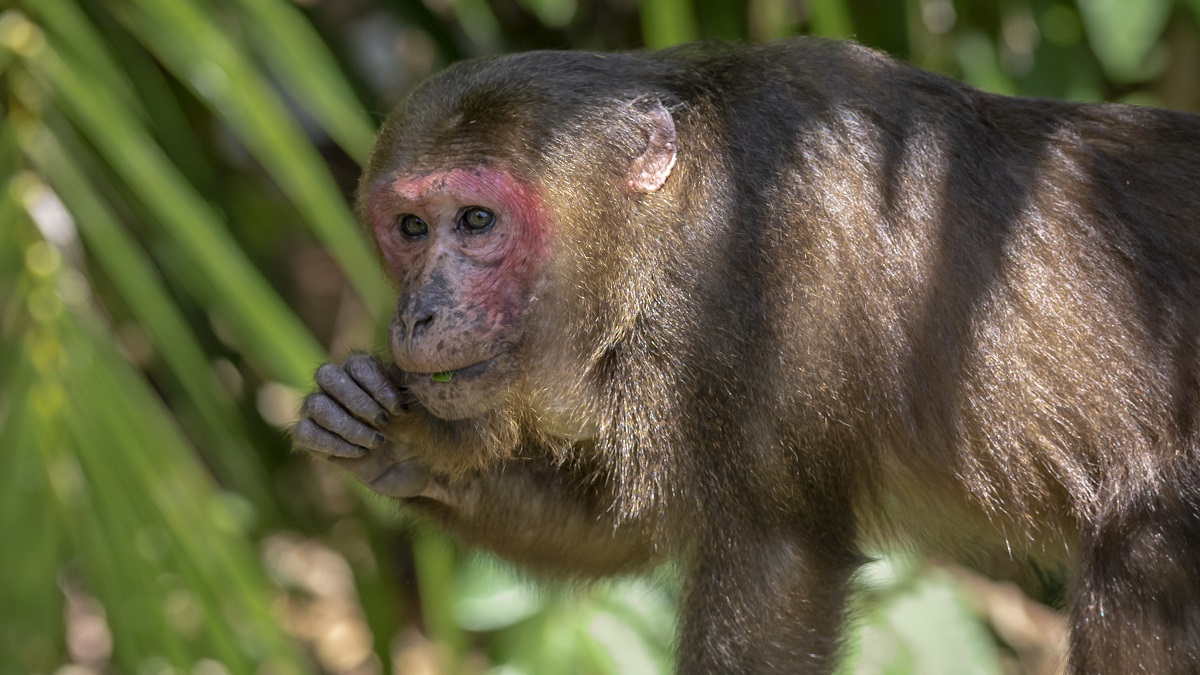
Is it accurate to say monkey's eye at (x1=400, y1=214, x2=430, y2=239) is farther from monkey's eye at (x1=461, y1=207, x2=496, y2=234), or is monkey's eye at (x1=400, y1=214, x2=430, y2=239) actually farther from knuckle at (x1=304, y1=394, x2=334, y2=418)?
knuckle at (x1=304, y1=394, x2=334, y2=418)

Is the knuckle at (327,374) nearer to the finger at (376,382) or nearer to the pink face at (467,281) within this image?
the finger at (376,382)

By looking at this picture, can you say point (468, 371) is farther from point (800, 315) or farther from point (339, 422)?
point (800, 315)

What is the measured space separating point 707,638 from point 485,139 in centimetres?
118

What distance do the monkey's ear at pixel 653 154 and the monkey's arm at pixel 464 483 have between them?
0.69 m

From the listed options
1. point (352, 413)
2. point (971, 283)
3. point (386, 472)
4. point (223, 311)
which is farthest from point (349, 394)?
point (971, 283)

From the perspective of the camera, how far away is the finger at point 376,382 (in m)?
3.19

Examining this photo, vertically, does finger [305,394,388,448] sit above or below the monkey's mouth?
below

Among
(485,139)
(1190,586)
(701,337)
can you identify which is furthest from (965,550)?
(485,139)

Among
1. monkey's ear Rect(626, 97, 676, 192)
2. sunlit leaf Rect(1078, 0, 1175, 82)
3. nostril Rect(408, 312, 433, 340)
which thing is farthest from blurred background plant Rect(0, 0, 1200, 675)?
monkey's ear Rect(626, 97, 676, 192)

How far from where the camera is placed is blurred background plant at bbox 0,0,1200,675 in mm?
3514

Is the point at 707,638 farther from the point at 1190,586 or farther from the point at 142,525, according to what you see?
the point at 142,525

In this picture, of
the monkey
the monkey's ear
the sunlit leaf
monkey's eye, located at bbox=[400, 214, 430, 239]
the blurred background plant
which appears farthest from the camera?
the sunlit leaf

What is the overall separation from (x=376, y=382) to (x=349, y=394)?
0.07 meters

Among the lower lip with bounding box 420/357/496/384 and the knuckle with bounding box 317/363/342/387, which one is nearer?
the lower lip with bounding box 420/357/496/384
